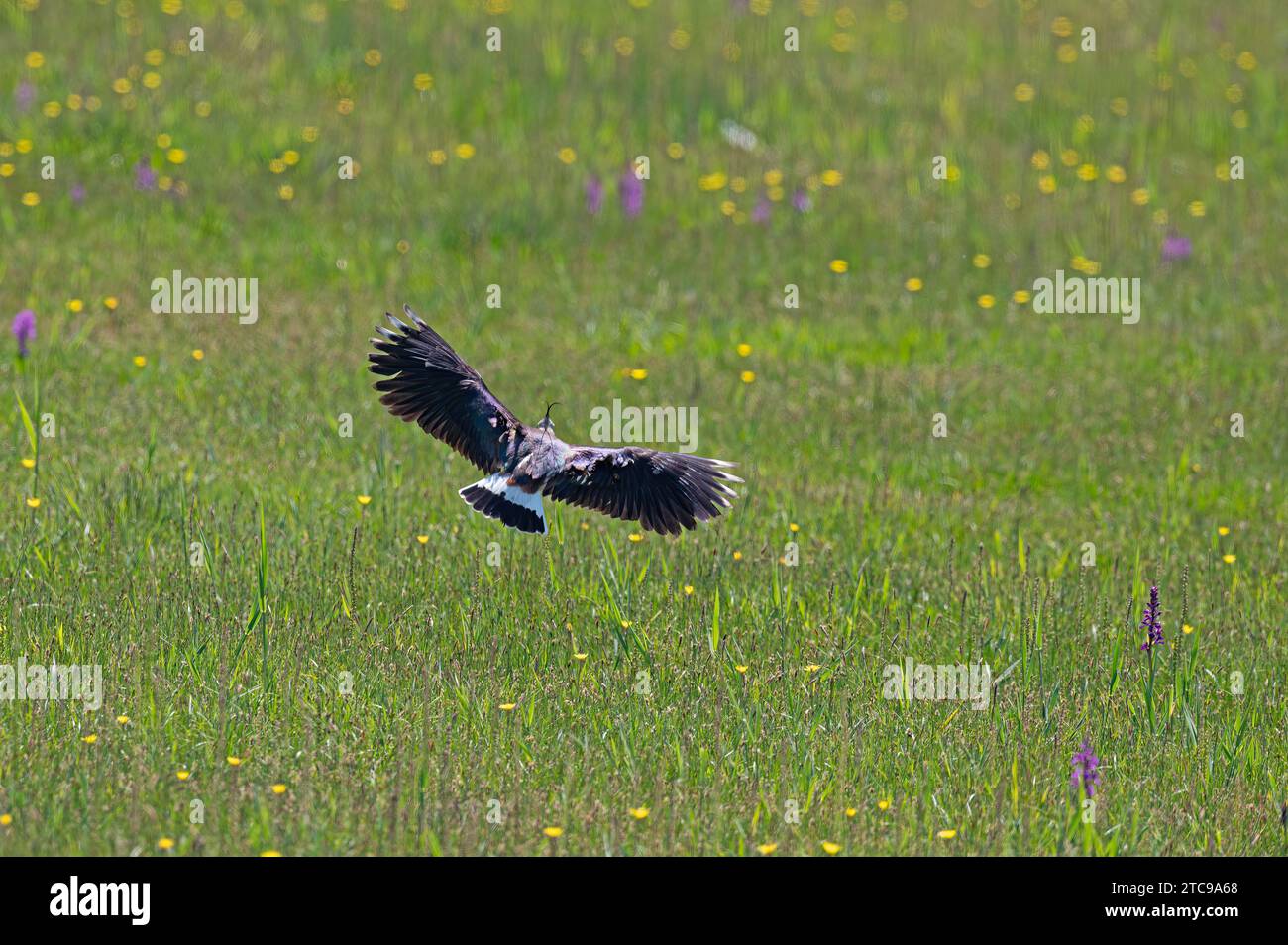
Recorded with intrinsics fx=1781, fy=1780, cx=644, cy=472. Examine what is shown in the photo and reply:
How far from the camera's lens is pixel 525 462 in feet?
23.4

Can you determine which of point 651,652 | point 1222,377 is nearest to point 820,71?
point 1222,377

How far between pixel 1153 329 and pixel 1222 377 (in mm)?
1034

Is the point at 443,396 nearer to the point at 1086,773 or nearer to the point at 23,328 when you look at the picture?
the point at 1086,773

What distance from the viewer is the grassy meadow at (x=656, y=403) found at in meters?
6.13

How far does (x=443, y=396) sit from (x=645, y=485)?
3.42ft

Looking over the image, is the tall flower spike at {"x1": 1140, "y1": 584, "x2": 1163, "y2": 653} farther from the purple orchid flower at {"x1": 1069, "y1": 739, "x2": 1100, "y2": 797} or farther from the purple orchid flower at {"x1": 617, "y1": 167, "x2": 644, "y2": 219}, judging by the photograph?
the purple orchid flower at {"x1": 617, "y1": 167, "x2": 644, "y2": 219}

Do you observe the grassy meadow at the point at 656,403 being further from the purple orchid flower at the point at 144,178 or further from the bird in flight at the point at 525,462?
the bird in flight at the point at 525,462

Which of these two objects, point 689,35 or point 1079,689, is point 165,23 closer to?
point 689,35

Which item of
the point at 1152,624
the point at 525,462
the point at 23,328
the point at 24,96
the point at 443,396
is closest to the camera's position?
the point at 1152,624

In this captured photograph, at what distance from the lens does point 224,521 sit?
8.17m

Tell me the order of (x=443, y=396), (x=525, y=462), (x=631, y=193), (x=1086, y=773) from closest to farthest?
1. (x=1086, y=773)
2. (x=525, y=462)
3. (x=443, y=396)
4. (x=631, y=193)

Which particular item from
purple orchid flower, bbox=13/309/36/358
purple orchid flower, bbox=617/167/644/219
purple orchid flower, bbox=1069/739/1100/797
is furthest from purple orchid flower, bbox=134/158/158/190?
purple orchid flower, bbox=1069/739/1100/797

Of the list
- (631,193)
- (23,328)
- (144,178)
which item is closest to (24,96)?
(144,178)

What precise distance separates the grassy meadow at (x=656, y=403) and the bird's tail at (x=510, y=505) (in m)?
0.47
